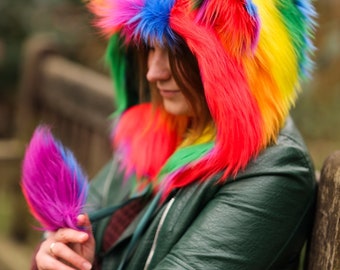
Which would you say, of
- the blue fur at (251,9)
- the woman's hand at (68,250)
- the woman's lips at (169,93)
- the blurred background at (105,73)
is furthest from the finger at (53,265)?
the blurred background at (105,73)

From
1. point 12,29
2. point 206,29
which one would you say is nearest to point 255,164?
→ point 206,29

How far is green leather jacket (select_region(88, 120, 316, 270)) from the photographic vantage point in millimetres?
1542

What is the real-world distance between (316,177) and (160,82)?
1.31ft

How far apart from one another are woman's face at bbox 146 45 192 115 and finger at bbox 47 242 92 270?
38cm

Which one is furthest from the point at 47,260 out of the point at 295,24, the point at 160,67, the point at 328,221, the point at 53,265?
the point at 295,24

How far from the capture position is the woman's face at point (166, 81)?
66.4 inches

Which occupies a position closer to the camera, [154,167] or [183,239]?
[183,239]

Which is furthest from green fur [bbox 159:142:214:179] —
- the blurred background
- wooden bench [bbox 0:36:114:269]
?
wooden bench [bbox 0:36:114:269]

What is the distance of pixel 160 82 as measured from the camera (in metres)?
1.72

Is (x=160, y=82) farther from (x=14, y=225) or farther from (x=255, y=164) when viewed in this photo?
(x=14, y=225)

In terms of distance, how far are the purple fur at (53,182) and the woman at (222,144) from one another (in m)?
0.04

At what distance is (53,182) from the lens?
1.73 metres

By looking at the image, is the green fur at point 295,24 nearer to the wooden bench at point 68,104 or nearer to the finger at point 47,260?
the finger at point 47,260

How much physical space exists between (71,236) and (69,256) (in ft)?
0.14
